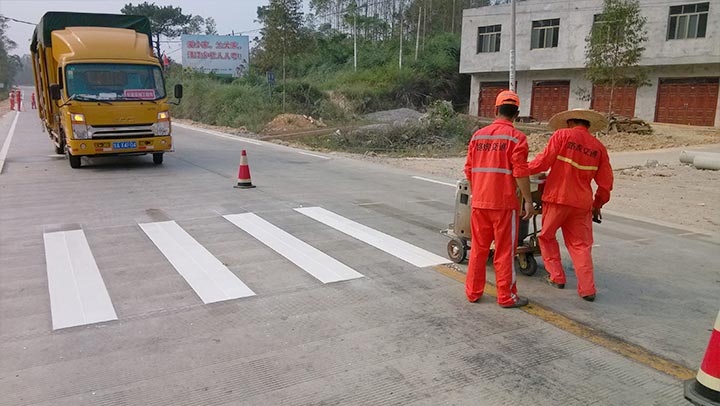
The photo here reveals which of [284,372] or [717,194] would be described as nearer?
[284,372]

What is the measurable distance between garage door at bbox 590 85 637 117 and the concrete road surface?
27.2 meters

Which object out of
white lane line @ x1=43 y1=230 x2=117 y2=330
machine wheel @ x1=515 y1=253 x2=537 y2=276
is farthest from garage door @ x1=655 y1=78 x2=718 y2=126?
white lane line @ x1=43 y1=230 x2=117 y2=330

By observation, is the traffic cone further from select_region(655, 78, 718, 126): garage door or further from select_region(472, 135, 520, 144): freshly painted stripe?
select_region(655, 78, 718, 126): garage door

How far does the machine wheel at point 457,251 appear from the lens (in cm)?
584

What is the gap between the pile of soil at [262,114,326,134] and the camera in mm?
26905

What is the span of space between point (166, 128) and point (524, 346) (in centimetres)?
1099

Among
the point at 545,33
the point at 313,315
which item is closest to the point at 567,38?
the point at 545,33

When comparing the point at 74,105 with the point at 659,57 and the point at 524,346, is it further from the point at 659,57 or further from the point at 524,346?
the point at 659,57

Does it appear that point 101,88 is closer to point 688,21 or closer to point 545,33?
point 688,21

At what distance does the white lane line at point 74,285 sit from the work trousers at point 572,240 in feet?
12.6

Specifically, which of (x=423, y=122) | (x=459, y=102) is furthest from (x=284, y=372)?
(x=459, y=102)

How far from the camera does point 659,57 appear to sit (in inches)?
1188

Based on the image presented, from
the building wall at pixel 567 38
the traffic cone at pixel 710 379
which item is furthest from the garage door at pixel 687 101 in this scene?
the traffic cone at pixel 710 379

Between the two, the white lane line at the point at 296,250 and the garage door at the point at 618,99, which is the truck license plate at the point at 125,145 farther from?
the garage door at the point at 618,99
